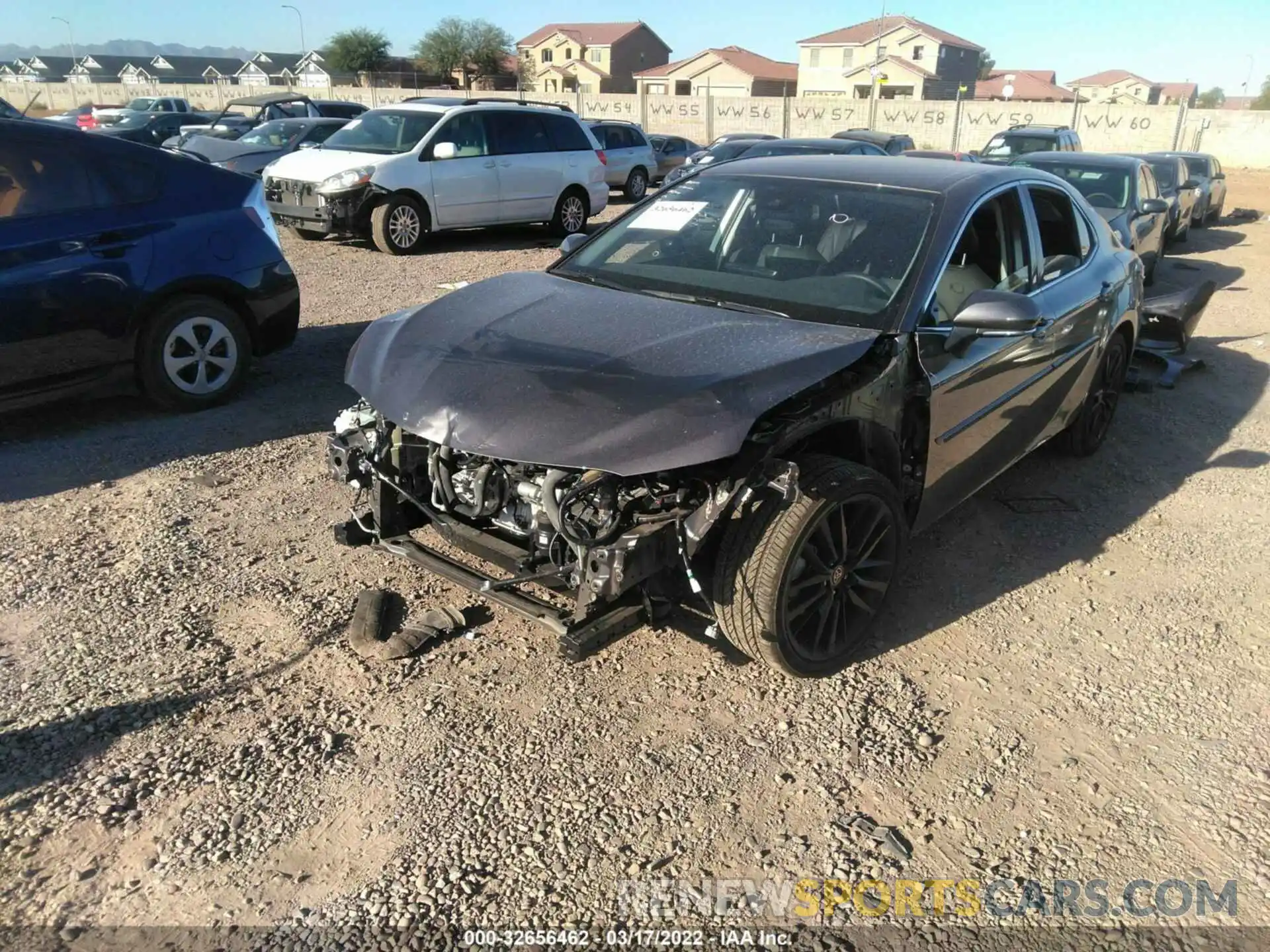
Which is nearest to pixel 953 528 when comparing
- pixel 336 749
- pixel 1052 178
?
pixel 1052 178

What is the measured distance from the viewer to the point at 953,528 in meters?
4.82

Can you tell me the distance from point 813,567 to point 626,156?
17685 mm

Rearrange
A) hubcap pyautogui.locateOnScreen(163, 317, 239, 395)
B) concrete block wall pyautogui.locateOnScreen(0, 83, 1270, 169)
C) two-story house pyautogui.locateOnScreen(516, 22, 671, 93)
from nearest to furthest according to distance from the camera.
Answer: hubcap pyautogui.locateOnScreen(163, 317, 239, 395), concrete block wall pyautogui.locateOnScreen(0, 83, 1270, 169), two-story house pyautogui.locateOnScreen(516, 22, 671, 93)

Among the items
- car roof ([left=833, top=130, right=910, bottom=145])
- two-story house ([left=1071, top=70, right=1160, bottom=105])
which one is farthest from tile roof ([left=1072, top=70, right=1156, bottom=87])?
car roof ([left=833, top=130, right=910, bottom=145])

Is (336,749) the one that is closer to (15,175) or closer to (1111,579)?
(1111,579)

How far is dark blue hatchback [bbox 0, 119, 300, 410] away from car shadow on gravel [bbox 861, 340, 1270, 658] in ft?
14.3

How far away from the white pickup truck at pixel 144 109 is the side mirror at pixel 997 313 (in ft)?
94.2

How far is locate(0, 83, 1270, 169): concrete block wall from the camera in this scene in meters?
34.1

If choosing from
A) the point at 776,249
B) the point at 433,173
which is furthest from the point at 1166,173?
the point at 776,249

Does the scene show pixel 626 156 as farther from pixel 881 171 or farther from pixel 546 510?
pixel 546 510

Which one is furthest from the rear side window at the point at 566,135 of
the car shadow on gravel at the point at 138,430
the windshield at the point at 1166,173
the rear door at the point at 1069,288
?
the rear door at the point at 1069,288

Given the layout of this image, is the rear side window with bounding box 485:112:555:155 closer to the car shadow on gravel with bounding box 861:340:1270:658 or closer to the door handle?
the door handle

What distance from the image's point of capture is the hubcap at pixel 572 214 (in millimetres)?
13594

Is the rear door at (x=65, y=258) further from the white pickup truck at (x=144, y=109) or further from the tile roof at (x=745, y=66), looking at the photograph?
the tile roof at (x=745, y=66)
